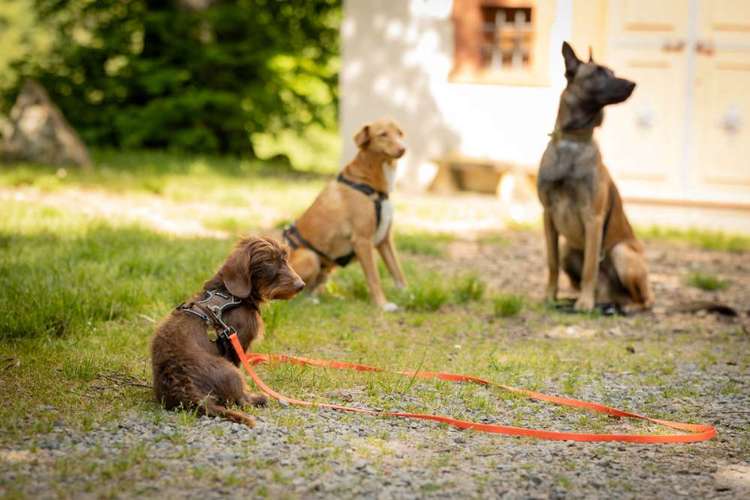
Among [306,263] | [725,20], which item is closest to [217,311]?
[306,263]

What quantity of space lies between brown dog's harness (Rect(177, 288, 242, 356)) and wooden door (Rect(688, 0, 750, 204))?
8821 mm

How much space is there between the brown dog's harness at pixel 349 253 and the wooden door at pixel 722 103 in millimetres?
6156

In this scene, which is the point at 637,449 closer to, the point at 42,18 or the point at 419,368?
the point at 419,368

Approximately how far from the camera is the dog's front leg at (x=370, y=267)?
732 cm

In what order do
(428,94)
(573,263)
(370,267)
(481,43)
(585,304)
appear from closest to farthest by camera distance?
(370,267)
(585,304)
(573,263)
(481,43)
(428,94)

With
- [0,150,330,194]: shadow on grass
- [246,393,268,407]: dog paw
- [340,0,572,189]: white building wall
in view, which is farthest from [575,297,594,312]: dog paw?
[0,150,330,194]: shadow on grass

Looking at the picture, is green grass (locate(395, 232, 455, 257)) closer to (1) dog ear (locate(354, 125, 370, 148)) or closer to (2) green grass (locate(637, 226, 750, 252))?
(1) dog ear (locate(354, 125, 370, 148))

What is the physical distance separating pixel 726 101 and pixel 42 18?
11.3 metres

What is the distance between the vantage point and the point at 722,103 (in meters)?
12.0

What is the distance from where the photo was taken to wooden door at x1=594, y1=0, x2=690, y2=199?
39.4ft

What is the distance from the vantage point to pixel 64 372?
5156mm

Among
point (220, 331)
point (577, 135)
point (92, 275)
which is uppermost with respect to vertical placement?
point (577, 135)

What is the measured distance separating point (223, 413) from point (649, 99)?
9169 millimetres

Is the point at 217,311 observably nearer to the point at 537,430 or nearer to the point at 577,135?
the point at 537,430
